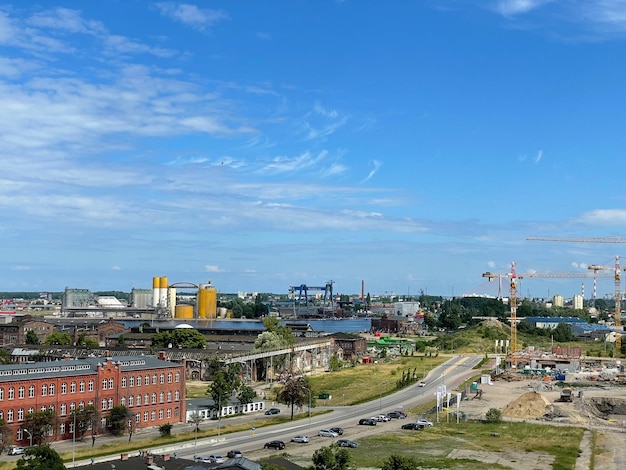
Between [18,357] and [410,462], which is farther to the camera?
[18,357]

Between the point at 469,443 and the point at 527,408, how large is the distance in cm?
1910

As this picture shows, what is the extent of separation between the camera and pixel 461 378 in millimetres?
105000

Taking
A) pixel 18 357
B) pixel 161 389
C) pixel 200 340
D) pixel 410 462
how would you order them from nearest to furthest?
pixel 410 462 → pixel 161 389 → pixel 18 357 → pixel 200 340

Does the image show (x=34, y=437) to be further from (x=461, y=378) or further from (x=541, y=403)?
(x=461, y=378)

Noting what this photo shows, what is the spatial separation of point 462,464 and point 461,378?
56.2 metres

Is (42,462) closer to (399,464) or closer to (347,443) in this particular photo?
(399,464)

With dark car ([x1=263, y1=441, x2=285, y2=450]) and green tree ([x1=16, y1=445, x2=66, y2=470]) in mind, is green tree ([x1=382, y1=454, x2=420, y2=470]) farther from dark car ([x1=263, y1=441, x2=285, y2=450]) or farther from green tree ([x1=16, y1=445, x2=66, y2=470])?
dark car ([x1=263, y1=441, x2=285, y2=450])

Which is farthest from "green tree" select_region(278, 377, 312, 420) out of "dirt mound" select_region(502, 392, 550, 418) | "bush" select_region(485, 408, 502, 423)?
"dirt mound" select_region(502, 392, 550, 418)

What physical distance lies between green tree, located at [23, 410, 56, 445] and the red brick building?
57 cm

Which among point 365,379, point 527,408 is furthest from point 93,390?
point 365,379

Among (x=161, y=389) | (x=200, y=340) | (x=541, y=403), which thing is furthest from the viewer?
(x=200, y=340)

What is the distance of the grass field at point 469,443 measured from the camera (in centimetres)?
5084

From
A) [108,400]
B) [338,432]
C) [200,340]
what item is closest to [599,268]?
[200,340]

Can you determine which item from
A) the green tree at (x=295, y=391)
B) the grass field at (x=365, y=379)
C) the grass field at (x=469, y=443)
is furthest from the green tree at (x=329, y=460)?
the grass field at (x=365, y=379)
